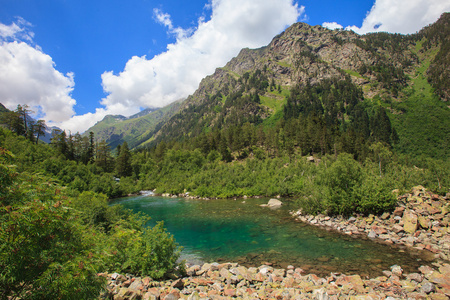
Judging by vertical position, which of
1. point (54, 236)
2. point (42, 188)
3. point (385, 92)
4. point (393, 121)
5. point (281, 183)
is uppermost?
point (385, 92)

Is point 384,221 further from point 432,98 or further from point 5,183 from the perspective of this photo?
point 432,98

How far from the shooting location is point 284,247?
17375mm

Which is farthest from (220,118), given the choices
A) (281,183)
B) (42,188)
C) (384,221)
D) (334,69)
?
(42,188)

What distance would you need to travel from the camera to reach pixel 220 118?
600ft

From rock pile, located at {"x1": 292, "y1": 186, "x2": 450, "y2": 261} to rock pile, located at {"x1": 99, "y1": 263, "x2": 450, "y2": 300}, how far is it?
446cm

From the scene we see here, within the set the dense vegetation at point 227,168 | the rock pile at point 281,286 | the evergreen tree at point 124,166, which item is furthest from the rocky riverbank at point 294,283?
the evergreen tree at point 124,166

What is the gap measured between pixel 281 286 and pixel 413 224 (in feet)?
48.8

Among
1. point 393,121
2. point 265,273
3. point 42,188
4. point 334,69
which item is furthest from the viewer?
point 334,69

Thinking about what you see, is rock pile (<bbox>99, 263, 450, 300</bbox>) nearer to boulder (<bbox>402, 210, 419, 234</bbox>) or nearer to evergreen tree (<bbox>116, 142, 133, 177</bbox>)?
boulder (<bbox>402, 210, 419, 234</bbox>)

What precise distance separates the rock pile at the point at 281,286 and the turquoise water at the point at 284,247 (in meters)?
1.55

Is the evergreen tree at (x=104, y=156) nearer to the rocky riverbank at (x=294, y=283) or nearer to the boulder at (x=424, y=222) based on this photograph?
the rocky riverbank at (x=294, y=283)

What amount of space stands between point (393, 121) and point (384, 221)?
126795 mm

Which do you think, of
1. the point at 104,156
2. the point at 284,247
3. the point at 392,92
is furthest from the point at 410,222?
the point at 392,92

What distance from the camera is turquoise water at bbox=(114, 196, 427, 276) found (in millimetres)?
13592
